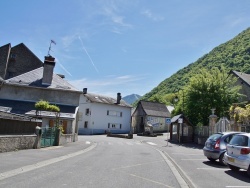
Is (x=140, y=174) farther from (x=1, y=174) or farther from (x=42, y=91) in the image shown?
(x=42, y=91)

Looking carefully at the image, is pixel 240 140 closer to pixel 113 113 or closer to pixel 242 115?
pixel 242 115

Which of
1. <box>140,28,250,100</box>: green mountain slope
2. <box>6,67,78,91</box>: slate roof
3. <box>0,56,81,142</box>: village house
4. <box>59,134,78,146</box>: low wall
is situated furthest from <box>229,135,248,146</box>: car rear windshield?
<box>140,28,250,100</box>: green mountain slope

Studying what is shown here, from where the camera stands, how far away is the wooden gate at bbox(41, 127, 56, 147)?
67.8 ft

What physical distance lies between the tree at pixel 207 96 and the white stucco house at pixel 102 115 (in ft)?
86.4

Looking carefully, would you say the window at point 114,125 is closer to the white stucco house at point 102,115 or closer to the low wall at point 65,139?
the white stucco house at point 102,115

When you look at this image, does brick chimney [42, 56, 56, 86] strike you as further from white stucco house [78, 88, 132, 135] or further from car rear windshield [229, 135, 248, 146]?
car rear windshield [229, 135, 248, 146]

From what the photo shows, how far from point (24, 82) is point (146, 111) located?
36.8 meters

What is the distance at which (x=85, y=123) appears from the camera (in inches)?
2325

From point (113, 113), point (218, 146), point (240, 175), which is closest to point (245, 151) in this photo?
point (240, 175)

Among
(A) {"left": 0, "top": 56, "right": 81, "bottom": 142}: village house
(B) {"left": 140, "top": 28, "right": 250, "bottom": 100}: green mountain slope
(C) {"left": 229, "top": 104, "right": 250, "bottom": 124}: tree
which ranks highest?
(B) {"left": 140, "top": 28, "right": 250, "bottom": 100}: green mountain slope

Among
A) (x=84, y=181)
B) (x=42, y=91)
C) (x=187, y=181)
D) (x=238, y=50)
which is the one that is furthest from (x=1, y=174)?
(x=238, y=50)

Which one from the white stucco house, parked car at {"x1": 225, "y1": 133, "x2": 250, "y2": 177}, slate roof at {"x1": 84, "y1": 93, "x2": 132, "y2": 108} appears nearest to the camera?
parked car at {"x1": 225, "y1": 133, "x2": 250, "y2": 177}

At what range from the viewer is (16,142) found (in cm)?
1661

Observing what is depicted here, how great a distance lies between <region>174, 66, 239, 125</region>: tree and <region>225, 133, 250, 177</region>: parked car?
21660 mm
